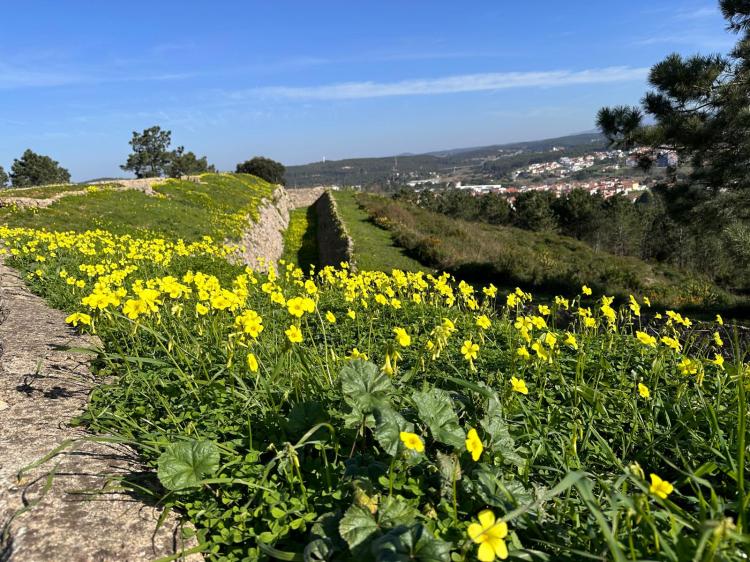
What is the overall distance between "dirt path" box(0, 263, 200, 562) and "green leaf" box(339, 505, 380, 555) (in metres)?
0.76

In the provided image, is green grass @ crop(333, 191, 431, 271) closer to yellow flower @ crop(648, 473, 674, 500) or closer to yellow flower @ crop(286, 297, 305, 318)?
yellow flower @ crop(286, 297, 305, 318)

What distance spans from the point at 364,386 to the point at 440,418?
0.39m

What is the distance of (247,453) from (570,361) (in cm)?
263

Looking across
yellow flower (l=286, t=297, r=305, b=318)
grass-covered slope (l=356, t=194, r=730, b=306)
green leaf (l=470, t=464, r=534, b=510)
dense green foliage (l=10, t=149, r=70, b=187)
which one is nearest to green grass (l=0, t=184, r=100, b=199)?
grass-covered slope (l=356, t=194, r=730, b=306)

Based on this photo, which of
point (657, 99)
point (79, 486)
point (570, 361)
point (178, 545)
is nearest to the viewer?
point (178, 545)

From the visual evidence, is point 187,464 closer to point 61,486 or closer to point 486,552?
point 61,486

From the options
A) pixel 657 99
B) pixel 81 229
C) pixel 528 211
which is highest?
pixel 657 99

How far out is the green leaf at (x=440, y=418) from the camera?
1992 millimetres

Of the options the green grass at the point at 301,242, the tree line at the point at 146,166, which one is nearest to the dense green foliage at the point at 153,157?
the tree line at the point at 146,166

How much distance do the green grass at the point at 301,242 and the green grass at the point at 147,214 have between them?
2.74 metres

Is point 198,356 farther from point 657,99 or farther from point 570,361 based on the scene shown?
point 657,99

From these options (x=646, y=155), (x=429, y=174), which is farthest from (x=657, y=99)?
(x=429, y=174)

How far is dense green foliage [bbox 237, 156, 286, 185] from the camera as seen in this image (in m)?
60.3

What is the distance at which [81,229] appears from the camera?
12.5 meters
